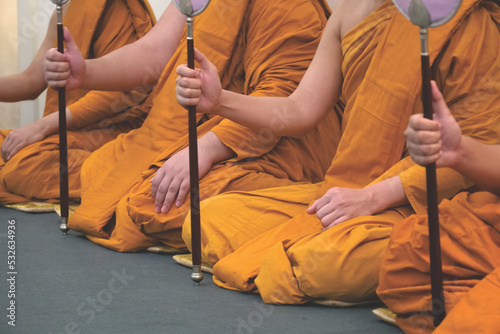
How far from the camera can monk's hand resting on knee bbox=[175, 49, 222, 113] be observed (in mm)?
2242

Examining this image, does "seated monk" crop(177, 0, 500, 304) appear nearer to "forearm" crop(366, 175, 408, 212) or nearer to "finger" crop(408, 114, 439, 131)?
"forearm" crop(366, 175, 408, 212)

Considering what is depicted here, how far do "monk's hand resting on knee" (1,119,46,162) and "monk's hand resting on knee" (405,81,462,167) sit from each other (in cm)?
222

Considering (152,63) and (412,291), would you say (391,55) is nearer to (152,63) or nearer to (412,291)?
(412,291)

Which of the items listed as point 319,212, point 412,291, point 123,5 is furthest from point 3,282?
point 123,5

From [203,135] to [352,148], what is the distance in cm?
67

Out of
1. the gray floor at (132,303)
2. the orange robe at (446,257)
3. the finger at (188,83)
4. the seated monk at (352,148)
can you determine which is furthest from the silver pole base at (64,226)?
the orange robe at (446,257)

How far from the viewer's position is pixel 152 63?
3.25 meters

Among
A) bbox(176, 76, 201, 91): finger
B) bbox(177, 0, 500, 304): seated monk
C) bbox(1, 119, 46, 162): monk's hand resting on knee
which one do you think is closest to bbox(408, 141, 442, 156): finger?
bbox(177, 0, 500, 304): seated monk

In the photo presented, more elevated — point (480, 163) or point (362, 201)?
point (480, 163)

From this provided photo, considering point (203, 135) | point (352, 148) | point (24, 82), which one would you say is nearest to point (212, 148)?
point (203, 135)

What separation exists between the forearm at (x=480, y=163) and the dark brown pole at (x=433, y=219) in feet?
0.31

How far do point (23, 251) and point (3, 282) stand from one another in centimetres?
40

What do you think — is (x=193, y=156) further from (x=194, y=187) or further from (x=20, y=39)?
(x=20, y=39)

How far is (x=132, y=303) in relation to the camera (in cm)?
222
